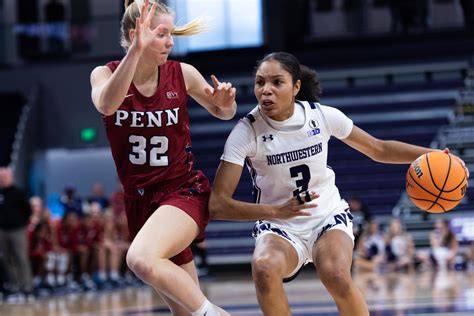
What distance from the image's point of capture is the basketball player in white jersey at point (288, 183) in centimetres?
487

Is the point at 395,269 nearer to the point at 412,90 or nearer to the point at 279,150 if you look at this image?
the point at 412,90

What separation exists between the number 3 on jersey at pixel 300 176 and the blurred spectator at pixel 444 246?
35.9ft

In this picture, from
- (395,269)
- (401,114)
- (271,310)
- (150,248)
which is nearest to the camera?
(150,248)

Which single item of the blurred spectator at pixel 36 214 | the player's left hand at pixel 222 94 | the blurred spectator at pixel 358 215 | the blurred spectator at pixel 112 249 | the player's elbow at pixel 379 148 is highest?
the player's left hand at pixel 222 94

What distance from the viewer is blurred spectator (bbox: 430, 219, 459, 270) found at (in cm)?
1566

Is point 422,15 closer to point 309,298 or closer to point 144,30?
point 309,298

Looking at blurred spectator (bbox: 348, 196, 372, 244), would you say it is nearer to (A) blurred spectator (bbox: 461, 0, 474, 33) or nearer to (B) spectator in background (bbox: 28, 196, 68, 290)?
(B) spectator in background (bbox: 28, 196, 68, 290)

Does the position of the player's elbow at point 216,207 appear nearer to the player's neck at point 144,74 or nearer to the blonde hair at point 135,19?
the player's neck at point 144,74

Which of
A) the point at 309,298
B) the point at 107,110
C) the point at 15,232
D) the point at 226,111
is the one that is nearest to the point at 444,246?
the point at 309,298

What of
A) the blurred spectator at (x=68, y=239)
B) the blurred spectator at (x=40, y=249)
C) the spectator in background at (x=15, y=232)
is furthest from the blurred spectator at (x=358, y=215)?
the spectator in background at (x=15, y=232)

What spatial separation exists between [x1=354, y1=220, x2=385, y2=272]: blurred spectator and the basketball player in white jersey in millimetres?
10537

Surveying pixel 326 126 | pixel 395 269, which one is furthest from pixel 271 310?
pixel 395 269

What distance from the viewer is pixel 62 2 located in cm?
1986

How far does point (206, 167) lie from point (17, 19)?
17.9 ft
